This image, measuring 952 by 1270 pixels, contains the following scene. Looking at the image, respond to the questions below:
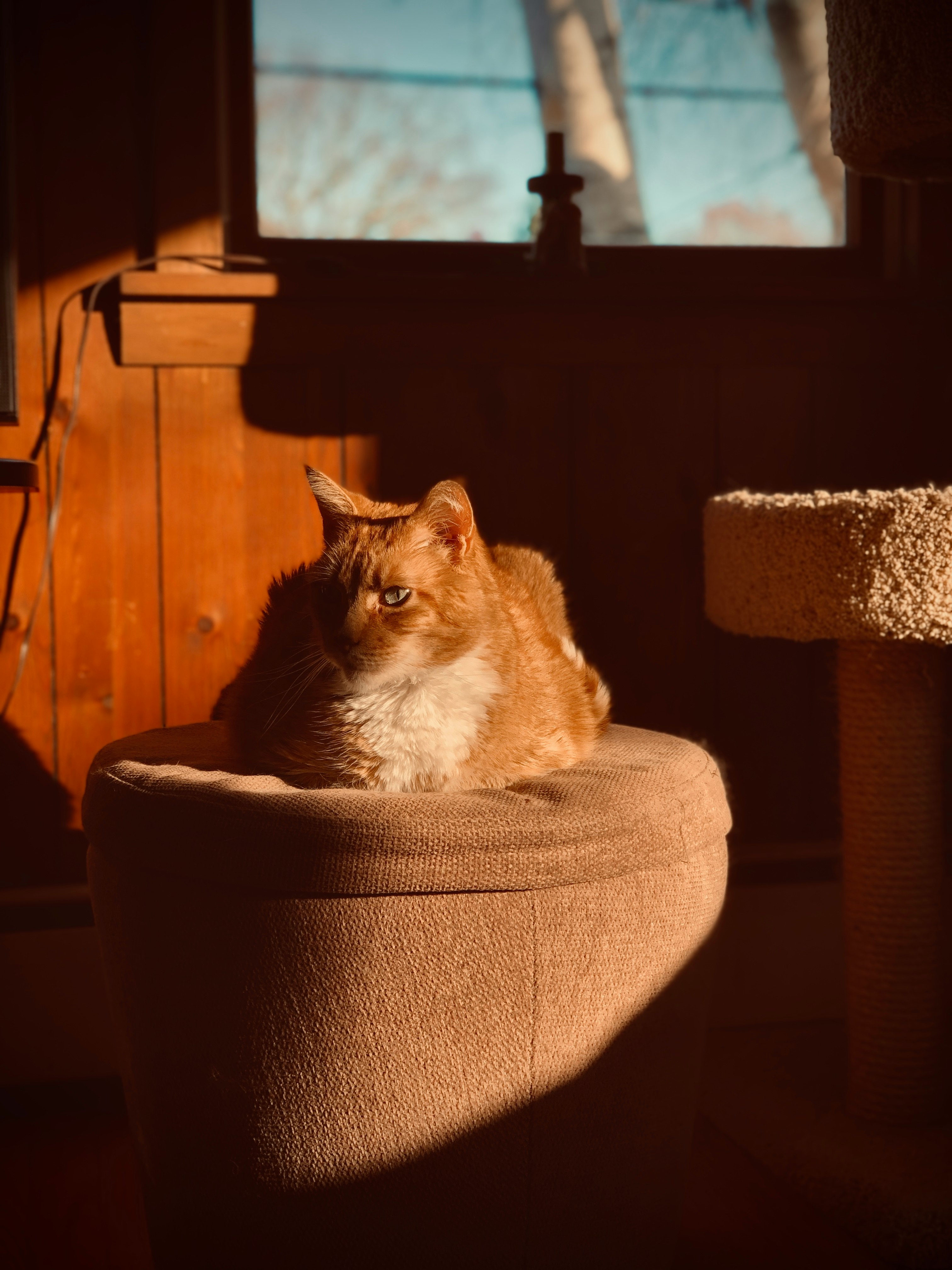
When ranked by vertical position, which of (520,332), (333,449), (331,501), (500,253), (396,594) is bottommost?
(396,594)

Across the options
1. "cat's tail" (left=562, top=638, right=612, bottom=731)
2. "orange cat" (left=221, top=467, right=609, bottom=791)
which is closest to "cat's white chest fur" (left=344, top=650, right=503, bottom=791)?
"orange cat" (left=221, top=467, right=609, bottom=791)

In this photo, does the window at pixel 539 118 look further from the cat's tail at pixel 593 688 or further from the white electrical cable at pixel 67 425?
the cat's tail at pixel 593 688

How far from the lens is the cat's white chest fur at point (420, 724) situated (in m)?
1.15

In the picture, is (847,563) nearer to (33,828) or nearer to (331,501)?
(331,501)

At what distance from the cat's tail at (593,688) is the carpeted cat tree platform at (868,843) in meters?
0.24

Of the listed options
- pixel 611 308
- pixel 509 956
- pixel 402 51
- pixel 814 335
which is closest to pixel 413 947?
pixel 509 956

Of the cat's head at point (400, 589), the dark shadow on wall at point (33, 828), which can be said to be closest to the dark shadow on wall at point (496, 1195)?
the cat's head at point (400, 589)

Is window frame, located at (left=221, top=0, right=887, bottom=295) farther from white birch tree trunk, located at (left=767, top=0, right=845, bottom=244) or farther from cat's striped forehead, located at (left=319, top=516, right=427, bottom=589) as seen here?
Result: cat's striped forehead, located at (left=319, top=516, right=427, bottom=589)

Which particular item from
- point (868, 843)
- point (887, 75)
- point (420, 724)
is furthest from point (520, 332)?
point (868, 843)

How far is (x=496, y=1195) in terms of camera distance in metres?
1.04

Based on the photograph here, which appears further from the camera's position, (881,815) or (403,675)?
(881,815)

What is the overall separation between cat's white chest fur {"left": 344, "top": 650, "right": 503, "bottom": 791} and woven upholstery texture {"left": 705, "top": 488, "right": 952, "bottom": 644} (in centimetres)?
53

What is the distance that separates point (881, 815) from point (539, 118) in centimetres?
133

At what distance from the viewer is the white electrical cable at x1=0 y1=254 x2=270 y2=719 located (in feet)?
5.47
